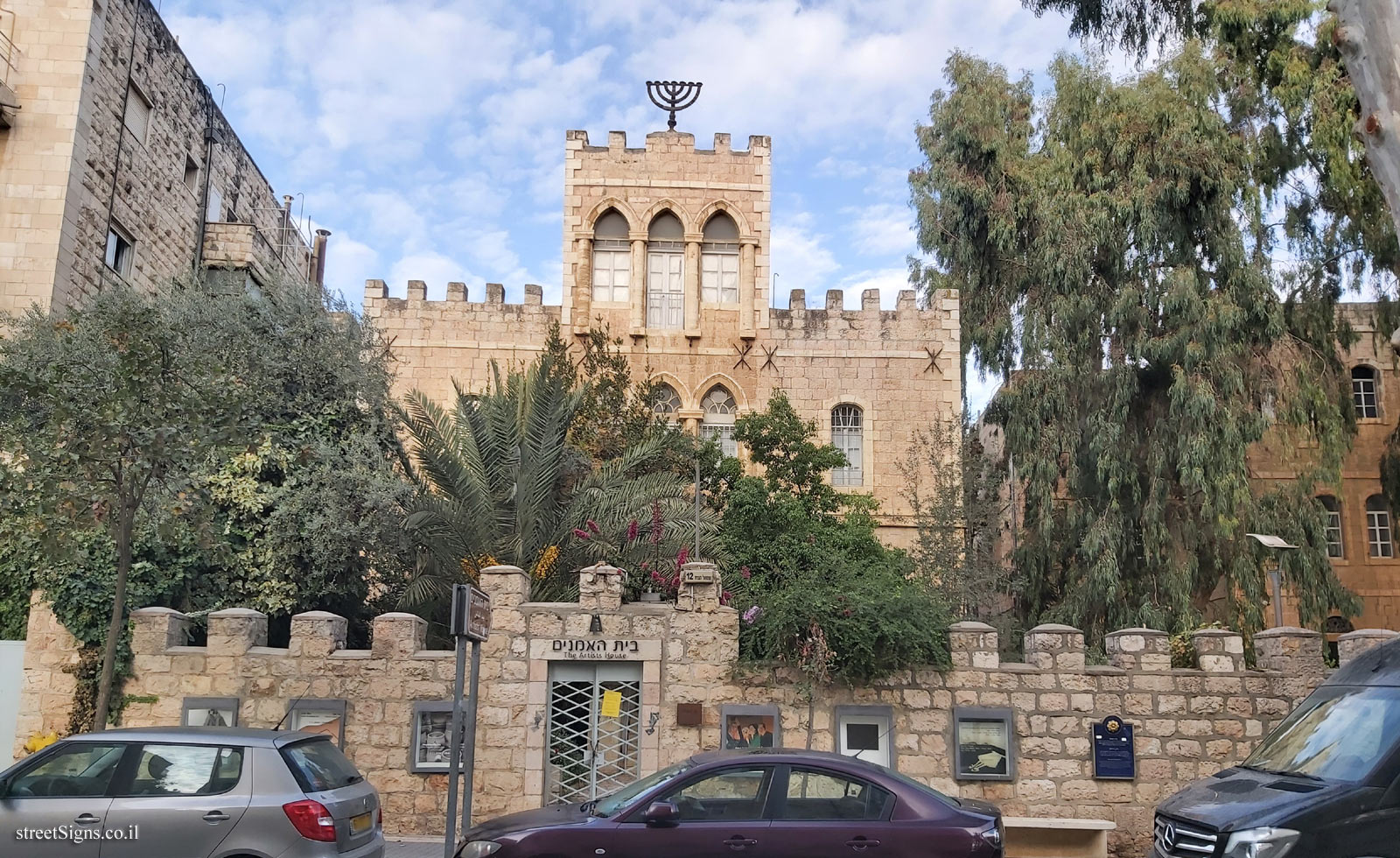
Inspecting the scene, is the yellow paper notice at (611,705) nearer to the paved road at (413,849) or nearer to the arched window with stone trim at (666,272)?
the paved road at (413,849)

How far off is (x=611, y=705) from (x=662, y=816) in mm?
4245

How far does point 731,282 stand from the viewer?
2302cm

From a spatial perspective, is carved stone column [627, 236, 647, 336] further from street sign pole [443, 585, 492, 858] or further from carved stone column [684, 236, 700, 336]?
street sign pole [443, 585, 492, 858]

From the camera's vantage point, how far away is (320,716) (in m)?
11.2

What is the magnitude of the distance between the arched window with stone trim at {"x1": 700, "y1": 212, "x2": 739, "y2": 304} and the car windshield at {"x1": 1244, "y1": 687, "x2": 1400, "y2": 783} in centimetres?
1656

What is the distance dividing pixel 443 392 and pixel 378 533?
29.5 feet

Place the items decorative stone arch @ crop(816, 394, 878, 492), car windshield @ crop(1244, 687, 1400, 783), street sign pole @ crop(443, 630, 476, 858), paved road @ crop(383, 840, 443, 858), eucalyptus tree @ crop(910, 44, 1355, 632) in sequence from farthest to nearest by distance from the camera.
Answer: decorative stone arch @ crop(816, 394, 878, 492), eucalyptus tree @ crop(910, 44, 1355, 632), paved road @ crop(383, 840, 443, 858), street sign pole @ crop(443, 630, 476, 858), car windshield @ crop(1244, 687, 1400, 783)

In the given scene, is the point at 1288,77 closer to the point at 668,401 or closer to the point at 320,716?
the point at 668,401

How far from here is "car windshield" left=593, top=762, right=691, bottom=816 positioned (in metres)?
7.18

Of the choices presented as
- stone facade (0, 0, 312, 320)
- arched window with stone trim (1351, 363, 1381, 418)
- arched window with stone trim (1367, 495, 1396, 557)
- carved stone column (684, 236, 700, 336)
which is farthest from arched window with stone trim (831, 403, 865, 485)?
arched window with stone trim (1367, 495, 1396, 557)

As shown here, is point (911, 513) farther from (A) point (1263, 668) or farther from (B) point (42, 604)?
(B) point (42, 604)

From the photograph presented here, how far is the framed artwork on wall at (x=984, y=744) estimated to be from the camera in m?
11.0

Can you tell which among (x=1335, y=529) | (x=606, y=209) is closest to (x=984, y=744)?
(x=606, y=209)

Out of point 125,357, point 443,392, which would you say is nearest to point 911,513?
point 443,392
